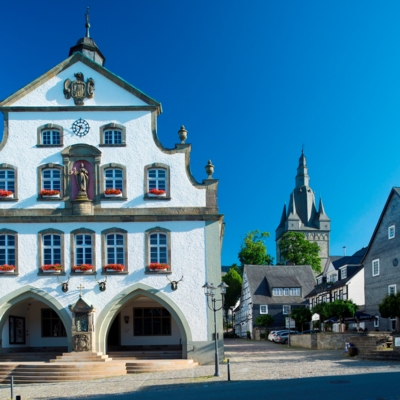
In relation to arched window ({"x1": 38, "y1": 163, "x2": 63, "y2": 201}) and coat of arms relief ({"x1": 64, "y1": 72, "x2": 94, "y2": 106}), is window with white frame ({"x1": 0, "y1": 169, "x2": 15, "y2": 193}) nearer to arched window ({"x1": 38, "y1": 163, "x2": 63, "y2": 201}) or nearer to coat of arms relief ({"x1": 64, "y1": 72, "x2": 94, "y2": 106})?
arched window ({"x1": 38, "y1": 163, "x2": 63, "y2": 201})

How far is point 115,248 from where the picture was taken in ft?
81.0


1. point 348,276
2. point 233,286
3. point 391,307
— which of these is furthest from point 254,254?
point 391,307

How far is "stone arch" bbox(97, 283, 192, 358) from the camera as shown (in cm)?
2408

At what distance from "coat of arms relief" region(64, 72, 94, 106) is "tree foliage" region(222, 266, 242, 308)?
56.0 meters

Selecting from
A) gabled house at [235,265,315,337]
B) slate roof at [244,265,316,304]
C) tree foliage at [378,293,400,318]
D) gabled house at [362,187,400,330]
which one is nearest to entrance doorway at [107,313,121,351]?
tree foliage at [378,293,400,318]

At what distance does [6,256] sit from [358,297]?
3315 cm

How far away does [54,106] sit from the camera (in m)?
25.7

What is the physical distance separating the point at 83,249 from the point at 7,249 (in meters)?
3.28

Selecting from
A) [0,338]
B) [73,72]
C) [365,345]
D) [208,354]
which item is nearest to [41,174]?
[73,72]

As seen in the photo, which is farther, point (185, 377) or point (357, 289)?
point (357, 289)

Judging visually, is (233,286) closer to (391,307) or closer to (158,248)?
(391,307)

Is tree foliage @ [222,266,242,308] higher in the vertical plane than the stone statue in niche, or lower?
lower

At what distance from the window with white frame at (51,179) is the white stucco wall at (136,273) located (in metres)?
1.79

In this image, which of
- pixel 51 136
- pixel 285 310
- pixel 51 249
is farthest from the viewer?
pixel 285 310
